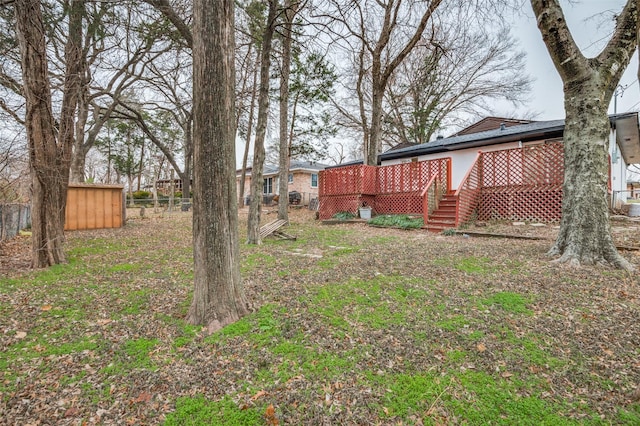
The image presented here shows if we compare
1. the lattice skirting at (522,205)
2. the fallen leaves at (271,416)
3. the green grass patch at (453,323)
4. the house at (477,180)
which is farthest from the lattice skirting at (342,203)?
the fallen leaves at (271,416)

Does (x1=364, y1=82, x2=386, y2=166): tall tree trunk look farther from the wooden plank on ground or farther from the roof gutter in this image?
the wooden plank on ground

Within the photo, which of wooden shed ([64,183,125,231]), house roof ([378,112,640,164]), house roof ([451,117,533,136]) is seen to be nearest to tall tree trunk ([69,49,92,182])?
wooden shed ([64,183,125,231])

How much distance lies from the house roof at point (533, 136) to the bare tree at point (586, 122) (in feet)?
22.1

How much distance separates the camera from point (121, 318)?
2705 mm

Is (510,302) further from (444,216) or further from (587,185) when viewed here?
(444,216)

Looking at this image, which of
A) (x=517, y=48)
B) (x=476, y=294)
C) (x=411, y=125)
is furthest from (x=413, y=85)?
(x=476, y=294)

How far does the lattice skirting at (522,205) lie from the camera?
8.02m

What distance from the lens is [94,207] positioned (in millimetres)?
8016

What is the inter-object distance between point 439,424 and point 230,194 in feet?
7.33

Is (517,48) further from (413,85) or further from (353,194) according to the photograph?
(353,194)

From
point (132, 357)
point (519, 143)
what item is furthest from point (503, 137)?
point (132, 357)

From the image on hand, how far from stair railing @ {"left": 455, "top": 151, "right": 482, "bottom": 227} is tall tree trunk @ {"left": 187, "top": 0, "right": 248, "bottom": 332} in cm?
716

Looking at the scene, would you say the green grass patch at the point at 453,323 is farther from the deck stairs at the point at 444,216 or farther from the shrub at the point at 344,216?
the shrub at the point at 344,216

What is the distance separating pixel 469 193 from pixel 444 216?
110 cm
